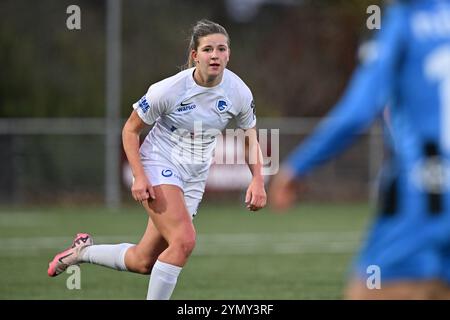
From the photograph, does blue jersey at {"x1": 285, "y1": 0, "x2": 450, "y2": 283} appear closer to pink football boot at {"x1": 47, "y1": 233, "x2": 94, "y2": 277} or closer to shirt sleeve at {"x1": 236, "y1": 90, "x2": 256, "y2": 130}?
shirt sleeve at {"x1": 236, "y1": 90, "x2": 256, "y2": 130}

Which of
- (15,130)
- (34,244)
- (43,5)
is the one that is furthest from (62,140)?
(34,244)

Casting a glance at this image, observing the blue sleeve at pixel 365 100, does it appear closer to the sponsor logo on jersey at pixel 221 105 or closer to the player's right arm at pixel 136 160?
the player's right arm at pixel 136 160

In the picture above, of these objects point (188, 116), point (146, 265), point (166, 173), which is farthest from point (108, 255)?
point (188, 116)

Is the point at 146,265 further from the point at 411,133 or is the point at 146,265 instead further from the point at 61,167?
the point at 61,167

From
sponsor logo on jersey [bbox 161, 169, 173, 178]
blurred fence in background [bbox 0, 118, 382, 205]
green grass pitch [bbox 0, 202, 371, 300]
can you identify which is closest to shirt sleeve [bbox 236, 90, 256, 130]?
sponsor logo on jersey [bbox 161, 169, 173, 178]

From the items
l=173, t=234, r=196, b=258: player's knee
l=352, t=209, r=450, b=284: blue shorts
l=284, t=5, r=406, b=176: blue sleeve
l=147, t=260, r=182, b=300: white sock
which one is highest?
l=284, t=5, r=406, b=176: blue sleeve

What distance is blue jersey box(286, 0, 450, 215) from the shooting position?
3.48 metres

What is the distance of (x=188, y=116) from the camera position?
6.49 m

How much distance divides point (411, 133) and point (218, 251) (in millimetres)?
9160

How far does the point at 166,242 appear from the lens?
21.3 ft

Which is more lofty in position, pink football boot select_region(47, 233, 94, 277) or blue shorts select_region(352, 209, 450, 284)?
blue shorts select_region(352, 209, 450, 284)
